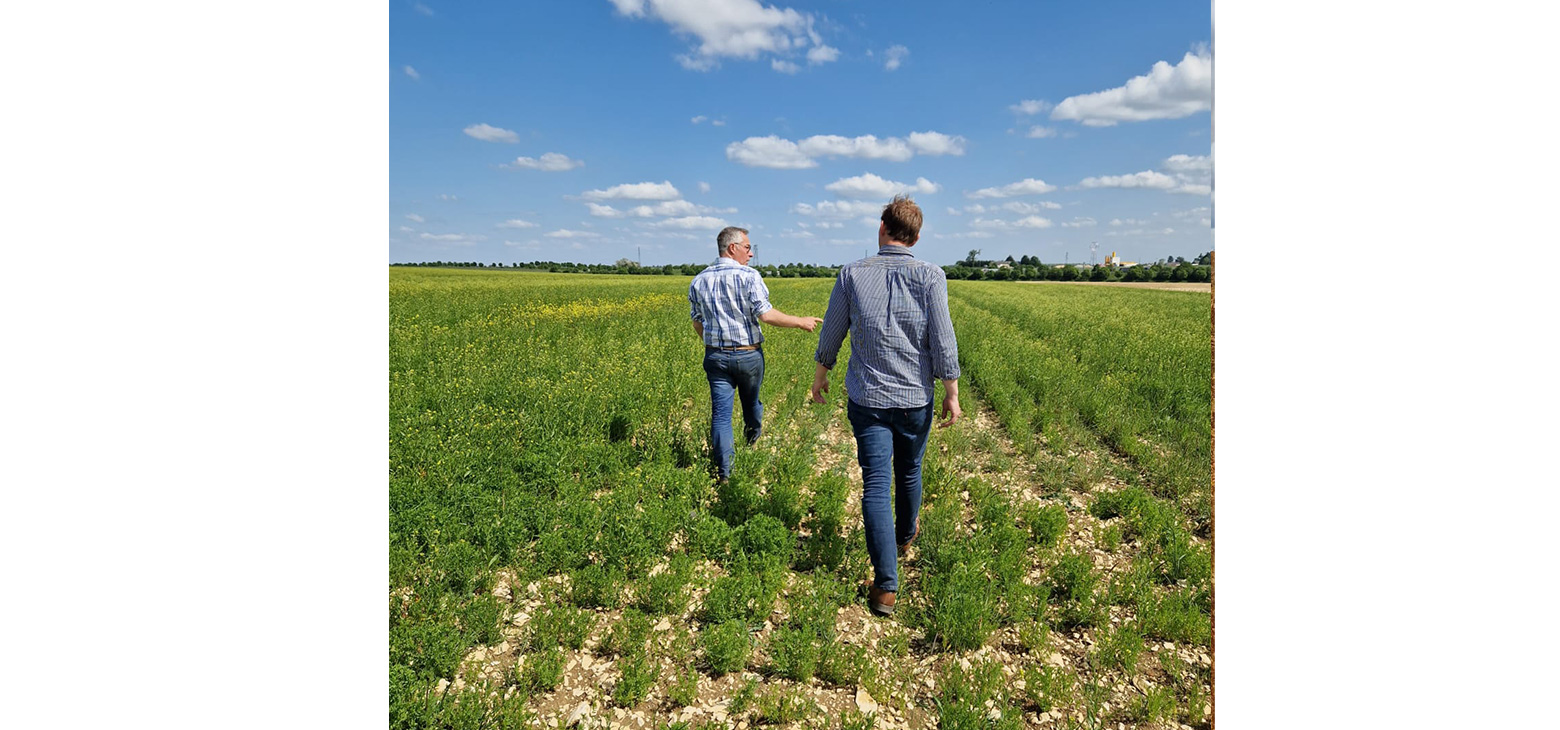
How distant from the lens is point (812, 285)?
30.3 meters

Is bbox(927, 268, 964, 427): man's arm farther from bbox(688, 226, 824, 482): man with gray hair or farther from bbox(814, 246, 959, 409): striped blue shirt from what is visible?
bbox(688, 226, 824, 482): man with gray hair

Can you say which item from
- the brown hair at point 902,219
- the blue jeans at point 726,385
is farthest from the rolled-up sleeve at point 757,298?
the brown hair at point 902,219

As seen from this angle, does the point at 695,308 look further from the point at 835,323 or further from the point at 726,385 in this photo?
the point at 835,323

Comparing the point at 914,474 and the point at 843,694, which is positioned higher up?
the point at 914,474

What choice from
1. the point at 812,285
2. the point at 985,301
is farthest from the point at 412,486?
the point at 812,285

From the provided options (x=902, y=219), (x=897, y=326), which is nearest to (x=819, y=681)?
(x=897, y=326)

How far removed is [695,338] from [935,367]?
8.23m

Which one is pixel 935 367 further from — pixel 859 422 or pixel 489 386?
pixel 489 386

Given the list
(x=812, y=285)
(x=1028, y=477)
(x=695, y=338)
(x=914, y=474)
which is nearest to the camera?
(x=914, y=474)

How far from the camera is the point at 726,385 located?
5129 mm

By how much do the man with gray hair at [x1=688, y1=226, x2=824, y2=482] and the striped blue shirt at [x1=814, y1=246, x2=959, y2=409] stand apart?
1.43 meters

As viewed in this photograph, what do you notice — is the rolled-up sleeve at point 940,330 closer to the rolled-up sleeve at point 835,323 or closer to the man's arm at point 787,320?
the rolled-up sleeve at point 835,323

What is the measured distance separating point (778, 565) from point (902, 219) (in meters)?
2.18

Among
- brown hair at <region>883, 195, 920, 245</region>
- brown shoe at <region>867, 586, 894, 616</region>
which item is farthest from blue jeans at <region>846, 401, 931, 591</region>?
brown hair at <region>883, 195, 920, 245</region>
